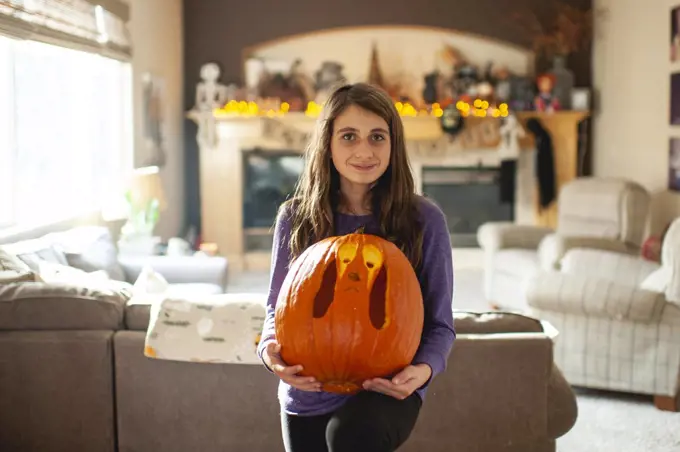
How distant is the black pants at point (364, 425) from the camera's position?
1.36 metres

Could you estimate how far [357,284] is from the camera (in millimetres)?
1418

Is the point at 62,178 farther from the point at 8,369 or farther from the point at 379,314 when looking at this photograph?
the point at 379,314

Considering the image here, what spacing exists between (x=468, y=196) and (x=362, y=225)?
5754 millimetres

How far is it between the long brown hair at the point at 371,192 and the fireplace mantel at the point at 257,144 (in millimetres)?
5406

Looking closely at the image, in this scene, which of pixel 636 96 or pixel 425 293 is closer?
pixel 425 293

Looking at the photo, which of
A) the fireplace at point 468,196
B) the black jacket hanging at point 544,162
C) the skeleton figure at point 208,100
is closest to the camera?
the skeleton figure at point 208,100

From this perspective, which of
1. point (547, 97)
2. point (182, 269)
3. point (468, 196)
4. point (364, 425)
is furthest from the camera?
point (468, 196)

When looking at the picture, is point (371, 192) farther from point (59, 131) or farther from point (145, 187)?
point (145, 187)

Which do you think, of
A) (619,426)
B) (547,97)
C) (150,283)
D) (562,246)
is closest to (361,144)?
(619,426)

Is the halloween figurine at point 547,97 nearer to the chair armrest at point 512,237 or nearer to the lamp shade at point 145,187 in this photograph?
the chair armrest at point 512,237

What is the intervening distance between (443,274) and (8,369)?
1595mm

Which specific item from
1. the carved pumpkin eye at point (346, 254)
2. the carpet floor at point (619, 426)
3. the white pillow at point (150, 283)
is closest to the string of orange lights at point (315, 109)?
the white pillow at point (150, 283)

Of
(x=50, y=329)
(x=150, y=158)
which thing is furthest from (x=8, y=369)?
(x=150, y=158)

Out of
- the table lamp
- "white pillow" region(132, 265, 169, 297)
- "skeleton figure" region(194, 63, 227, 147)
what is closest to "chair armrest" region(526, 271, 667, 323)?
"white pillow" region(132, 265, 169, 297)
